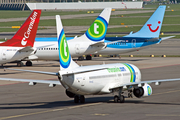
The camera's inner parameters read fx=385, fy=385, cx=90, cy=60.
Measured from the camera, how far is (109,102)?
3516 centimetres

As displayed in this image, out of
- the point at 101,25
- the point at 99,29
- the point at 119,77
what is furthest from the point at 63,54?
the point at 101,25

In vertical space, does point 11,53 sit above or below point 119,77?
above

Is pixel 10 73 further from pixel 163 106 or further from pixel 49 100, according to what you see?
pixel 163 106

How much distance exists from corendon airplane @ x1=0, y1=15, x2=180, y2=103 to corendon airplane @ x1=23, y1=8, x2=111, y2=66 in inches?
1101

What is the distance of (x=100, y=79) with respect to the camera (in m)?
33.0

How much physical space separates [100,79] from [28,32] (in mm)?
28930

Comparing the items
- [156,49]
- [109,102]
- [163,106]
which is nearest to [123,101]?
[109,102]

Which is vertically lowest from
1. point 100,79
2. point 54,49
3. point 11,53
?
point 100,79

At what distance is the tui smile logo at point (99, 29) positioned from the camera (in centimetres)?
6391

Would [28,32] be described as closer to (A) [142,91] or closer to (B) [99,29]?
(B) [99,29]

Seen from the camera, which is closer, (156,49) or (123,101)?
(123,101)

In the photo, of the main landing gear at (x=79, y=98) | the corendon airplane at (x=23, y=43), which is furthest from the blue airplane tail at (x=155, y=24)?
the main landing gear at (x=79, y=98)

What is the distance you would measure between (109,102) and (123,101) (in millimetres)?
→ 1423

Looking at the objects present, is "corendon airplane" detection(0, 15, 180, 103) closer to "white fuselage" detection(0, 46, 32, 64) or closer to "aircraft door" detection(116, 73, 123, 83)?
"aircraft door" detection(116, 73, 123, 83)
